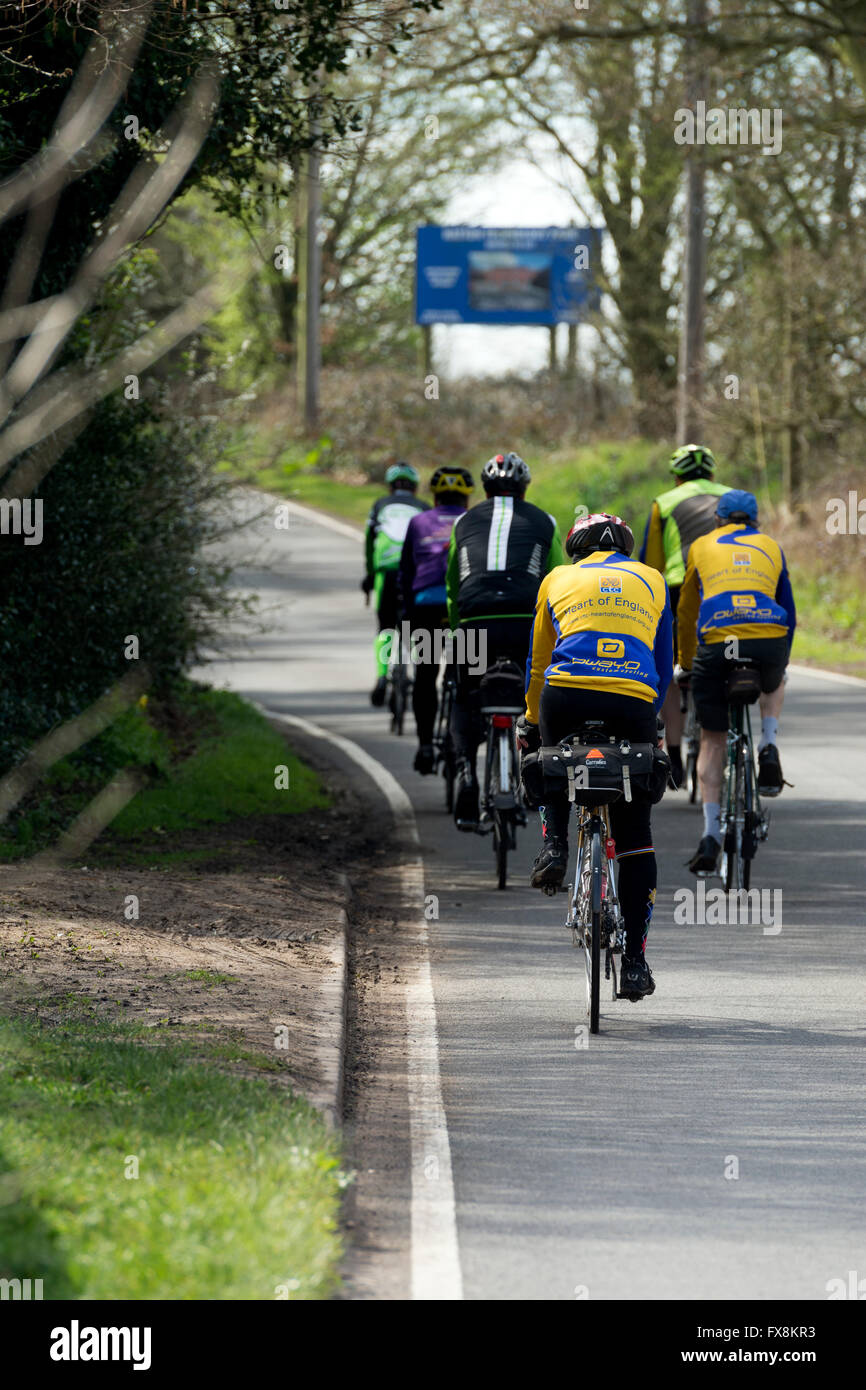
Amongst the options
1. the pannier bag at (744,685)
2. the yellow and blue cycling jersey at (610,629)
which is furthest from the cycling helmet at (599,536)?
the pannier bag at (744,685)

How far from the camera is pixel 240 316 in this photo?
2008 inches

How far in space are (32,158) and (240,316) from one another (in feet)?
135

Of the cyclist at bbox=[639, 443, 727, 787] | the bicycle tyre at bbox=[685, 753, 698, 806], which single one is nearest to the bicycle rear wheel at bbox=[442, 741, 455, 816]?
the cyclist at bbox=[639, 443, 727, 787]

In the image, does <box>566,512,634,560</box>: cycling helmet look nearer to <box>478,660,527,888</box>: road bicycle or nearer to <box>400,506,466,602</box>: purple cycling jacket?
<box>478,660,527,888</box>: road bicycle

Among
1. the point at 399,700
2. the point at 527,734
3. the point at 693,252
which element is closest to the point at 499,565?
the point at 527,734

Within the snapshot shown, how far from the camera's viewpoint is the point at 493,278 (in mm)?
40625

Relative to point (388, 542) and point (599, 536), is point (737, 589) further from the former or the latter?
point (388, 542)

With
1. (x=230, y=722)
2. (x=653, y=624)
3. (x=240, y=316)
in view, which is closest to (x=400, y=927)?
(x=653, y=624)

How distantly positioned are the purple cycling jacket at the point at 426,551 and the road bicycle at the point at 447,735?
22.9 inches

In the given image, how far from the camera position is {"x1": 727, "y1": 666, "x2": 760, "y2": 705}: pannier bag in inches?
395

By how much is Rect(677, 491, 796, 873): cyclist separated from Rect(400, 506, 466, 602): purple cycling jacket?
7.06 ft

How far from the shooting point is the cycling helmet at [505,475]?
10586 mm

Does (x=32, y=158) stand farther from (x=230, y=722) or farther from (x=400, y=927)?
(x=230, y=722)

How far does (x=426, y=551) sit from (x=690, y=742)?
2.27m
